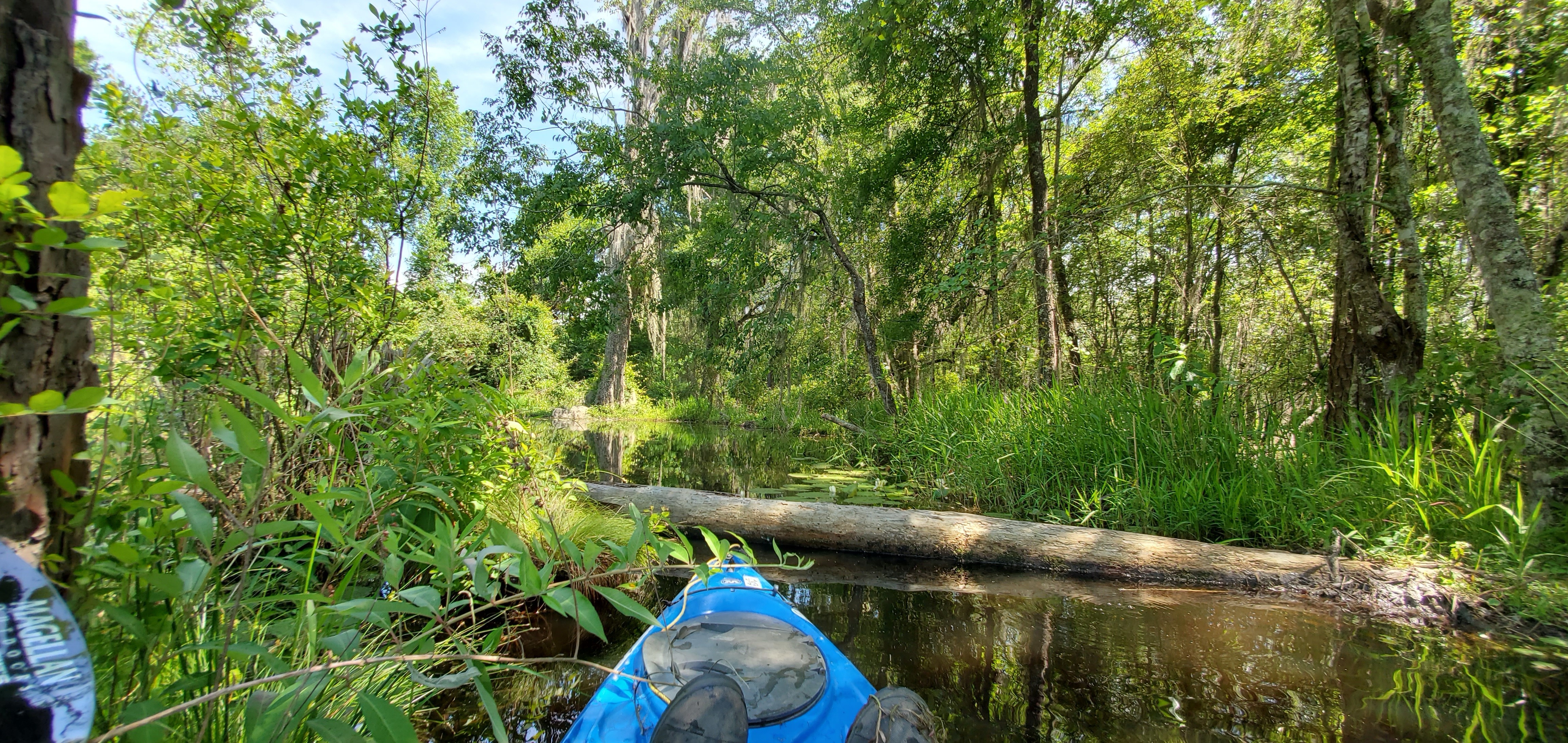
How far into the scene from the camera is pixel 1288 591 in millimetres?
3691

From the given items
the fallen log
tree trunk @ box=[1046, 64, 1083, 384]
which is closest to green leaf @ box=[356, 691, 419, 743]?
the fallen log

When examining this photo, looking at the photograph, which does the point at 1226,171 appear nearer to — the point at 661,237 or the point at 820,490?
the point at 820,490

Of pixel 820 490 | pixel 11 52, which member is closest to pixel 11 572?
pixel 11 52

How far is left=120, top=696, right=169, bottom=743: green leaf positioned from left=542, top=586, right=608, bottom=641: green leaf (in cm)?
43

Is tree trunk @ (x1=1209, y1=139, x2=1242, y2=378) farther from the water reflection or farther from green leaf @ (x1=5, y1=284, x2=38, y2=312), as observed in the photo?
green leaf @ (x1=5, y1=284, x2=38, y2=312)

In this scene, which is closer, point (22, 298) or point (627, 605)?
point (22, 298)

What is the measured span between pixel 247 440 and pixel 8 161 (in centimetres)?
35

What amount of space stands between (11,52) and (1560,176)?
773cm

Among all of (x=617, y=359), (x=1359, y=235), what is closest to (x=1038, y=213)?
(x=1359, y=235)

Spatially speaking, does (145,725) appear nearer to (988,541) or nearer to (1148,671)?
(1148,671)

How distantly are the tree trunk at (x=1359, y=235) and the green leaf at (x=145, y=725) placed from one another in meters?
6.22

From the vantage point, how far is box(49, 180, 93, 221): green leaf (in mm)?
616

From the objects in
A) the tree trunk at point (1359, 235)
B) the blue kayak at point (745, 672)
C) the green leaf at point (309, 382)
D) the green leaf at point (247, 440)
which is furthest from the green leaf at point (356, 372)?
the tree trunk at point (1359, 235)

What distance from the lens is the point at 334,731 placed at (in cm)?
69
